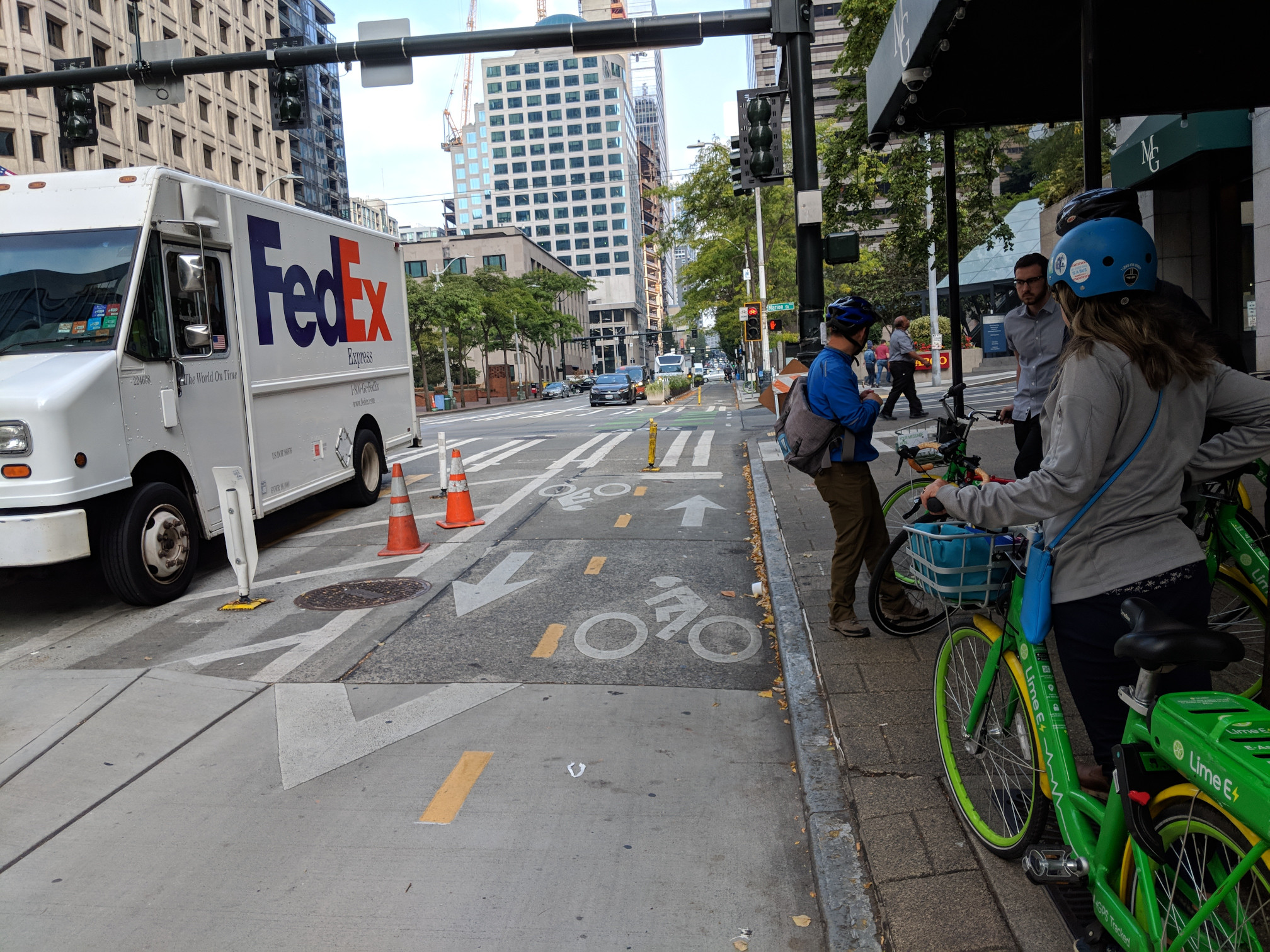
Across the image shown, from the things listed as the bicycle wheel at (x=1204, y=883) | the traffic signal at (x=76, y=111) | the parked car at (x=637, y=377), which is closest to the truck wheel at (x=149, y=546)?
the bicycle wheel at (x=1204, y=883)

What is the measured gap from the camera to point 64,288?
7.57 metres

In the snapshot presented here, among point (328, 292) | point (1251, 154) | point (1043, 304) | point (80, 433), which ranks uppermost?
point (1251, 154)

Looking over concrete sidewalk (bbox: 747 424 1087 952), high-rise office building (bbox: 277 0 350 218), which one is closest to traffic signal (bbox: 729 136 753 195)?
concrete sidewalk (bbox: 747 424 1087 952)

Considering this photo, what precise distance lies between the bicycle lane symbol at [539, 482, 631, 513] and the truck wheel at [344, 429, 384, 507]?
2064 mm

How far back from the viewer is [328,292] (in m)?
11.0

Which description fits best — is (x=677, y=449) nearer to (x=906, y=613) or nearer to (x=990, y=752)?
(x=906, y=613)

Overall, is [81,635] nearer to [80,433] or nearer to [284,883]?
[80,433]

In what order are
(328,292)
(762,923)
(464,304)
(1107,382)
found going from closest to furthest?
(1107,382) < (762,923) < (328,292) < (464,304)

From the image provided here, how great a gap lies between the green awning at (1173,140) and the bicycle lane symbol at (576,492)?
702 centimetres

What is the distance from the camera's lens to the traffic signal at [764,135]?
1021 cm

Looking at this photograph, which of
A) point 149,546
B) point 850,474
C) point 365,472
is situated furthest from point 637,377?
point 850,474

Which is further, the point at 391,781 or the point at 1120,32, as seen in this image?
the point at 1120,32

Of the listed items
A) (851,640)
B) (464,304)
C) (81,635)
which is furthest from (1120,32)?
(464,304)

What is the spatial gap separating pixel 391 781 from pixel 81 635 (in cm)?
371
